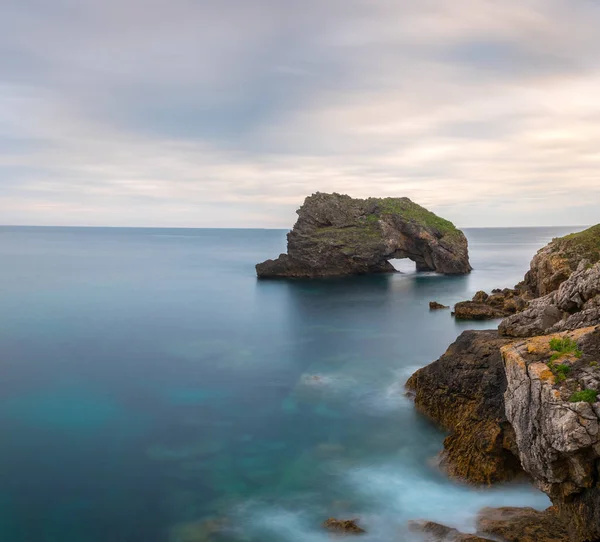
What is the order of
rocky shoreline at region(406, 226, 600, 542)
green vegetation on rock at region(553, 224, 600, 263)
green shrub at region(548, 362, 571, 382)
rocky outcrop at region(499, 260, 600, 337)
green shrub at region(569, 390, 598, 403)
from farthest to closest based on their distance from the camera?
1. green vegetation on rock at region(553, 224, 600, 263)
2. rocky outcrop at region(499, 260, 600, 337)
3. green shrub at region(548, 362, 571, 382)
4. rocky shoreline at region(406, 226, 600, 542)
5. green shrub at region(569, 390, 598, 403)

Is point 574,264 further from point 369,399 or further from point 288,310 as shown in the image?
point 288,310

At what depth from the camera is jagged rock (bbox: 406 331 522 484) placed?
16.6m

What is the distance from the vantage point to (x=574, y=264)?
27641 mm

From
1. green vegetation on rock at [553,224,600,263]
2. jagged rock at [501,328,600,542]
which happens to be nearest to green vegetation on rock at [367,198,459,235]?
green vegetation on rock at [553,224,600,263]

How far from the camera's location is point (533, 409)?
11.7 m

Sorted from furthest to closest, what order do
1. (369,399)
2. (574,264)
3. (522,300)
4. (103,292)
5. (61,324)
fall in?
1. (103,292)
2. (61,324)
3. (522,300)
4. (574,264)
5. (369,399)

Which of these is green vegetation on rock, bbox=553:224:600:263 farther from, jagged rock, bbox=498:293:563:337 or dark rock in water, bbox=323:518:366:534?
dark rock in water, bbox=323:518:366:534

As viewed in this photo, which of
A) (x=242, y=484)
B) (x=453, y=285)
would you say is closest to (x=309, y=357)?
(x=242, y=484)

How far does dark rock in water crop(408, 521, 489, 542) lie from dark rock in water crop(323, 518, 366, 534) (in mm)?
1669

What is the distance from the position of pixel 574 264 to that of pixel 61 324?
134 feet

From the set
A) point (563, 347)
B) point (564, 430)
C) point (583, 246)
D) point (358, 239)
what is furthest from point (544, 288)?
point (358, 239)

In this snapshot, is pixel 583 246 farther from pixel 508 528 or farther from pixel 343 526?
pixel 343 526

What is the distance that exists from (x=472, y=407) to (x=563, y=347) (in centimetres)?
752

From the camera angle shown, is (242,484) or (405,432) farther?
(405,432)
